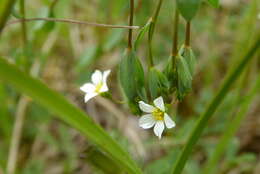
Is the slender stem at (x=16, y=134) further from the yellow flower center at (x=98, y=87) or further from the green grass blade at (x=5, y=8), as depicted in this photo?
the green grass blade at (x=5, y=8)

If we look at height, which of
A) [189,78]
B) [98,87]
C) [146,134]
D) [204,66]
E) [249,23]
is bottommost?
[146,134]

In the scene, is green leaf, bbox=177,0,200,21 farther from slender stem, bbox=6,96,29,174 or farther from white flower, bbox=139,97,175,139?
slender stem, bbox=6,96,29,174

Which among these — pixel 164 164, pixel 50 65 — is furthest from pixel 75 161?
pixel 50 65

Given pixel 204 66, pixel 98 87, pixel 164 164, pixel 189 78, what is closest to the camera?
pixel 189 78

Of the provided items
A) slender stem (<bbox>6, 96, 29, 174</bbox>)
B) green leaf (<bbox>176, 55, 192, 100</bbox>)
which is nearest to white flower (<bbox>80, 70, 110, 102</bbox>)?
green leaf (<bbox>176, 55, 192, 100</bbox>)

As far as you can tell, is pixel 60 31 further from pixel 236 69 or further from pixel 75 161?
pixel 236 69

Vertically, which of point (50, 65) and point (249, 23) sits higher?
point (249, 23)

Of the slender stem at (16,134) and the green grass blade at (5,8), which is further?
the slender stem at (16,134)

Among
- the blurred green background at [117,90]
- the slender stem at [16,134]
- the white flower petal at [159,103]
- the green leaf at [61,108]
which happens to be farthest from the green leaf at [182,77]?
the slender stem at [16,134]
